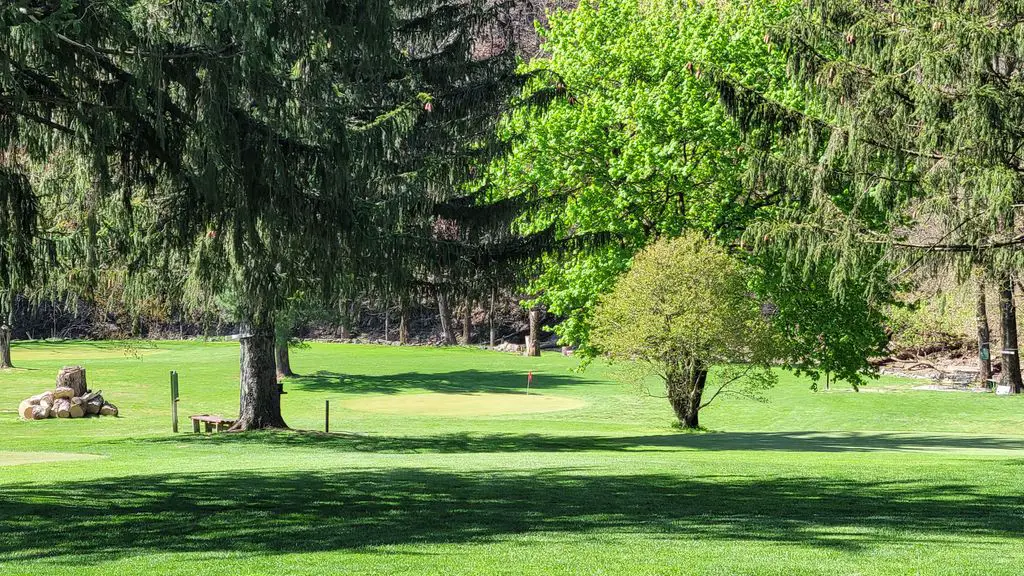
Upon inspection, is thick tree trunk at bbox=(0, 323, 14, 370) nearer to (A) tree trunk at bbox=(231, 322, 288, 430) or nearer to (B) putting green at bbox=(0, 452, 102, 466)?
(A) tree trunk at bbox=(231, 322, 288, 430)

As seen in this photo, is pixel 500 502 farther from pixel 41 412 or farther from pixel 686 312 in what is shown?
pixel 41 412

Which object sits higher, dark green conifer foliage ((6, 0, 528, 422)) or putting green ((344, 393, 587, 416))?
dark green conifer foliage ((6, 0, 528, 422))

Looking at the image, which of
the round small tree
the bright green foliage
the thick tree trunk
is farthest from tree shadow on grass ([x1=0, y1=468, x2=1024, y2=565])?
the thick tree trunk

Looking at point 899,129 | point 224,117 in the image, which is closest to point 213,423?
point 899,129

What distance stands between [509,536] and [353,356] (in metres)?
47.4

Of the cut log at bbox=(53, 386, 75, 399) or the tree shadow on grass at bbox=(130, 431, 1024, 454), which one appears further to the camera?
the cut log at bbox=(53, 386, 75, 399)

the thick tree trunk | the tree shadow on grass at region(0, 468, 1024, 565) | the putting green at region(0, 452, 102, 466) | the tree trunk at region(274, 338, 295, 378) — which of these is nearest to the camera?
the tree shadow on grass at region(0, 468, 1024, 565)

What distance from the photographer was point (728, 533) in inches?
359

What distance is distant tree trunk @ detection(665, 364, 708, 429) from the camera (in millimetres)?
26877

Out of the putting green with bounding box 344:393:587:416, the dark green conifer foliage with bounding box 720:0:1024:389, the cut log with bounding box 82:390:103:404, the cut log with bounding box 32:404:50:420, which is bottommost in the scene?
the putting green with bounding box 344:393:587:416

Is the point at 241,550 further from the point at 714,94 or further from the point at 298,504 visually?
the point at 714,94

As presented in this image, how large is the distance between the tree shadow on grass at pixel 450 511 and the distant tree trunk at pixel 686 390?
13263 mm

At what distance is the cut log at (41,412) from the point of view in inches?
1140

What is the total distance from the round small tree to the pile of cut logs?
46.8 ft
